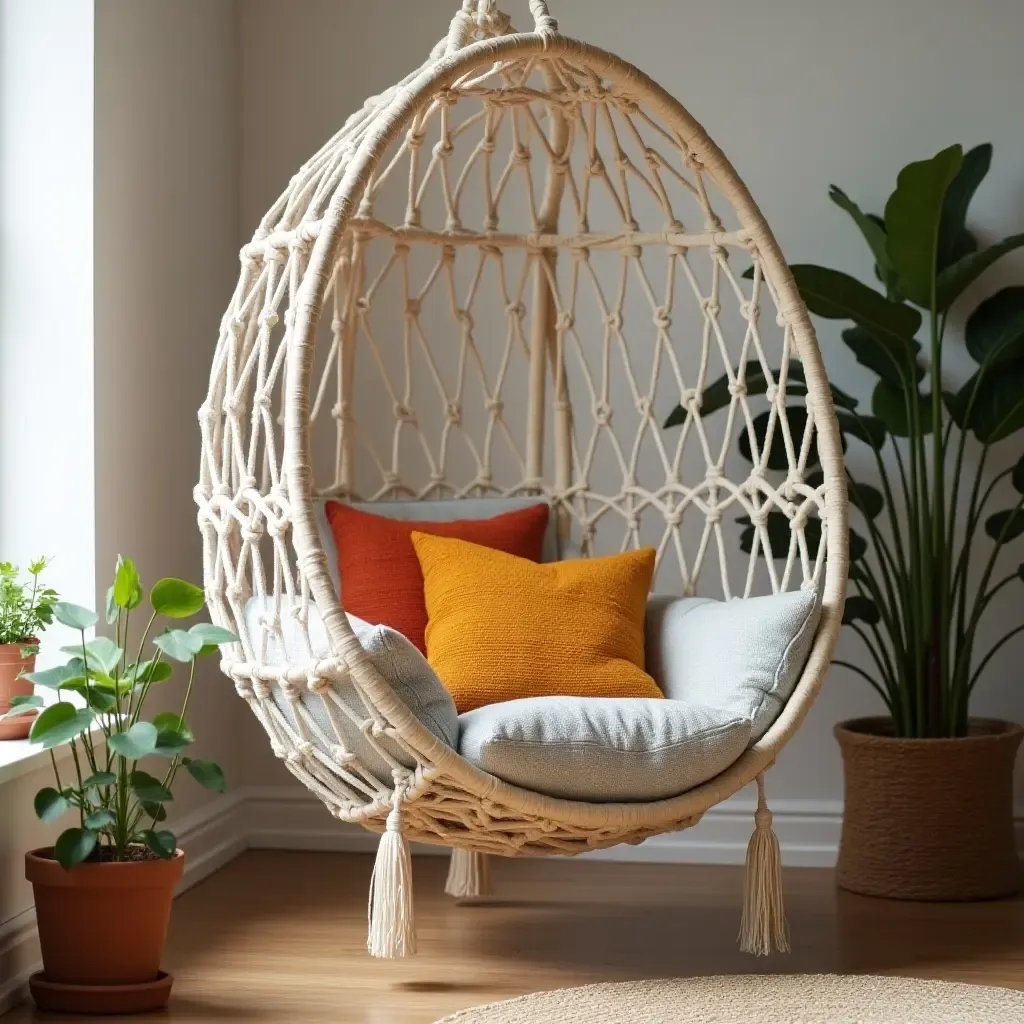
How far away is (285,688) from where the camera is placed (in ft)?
6.93

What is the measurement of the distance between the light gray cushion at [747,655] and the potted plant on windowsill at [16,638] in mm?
1028

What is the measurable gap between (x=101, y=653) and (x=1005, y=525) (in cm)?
177

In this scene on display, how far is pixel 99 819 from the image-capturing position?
212 cm

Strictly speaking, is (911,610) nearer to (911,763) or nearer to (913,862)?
(911,763)

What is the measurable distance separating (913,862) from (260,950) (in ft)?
4.11

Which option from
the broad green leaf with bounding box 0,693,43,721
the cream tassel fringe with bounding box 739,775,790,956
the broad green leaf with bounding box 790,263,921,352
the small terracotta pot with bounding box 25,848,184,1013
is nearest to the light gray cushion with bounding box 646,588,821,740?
the cream tassel fringe with bounding box 739,775,790,956

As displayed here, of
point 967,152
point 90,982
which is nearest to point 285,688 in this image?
point 90,982

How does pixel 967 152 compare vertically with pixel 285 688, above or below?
above

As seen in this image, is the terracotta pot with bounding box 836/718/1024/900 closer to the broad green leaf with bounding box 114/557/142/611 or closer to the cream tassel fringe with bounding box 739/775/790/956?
the cream tassel fringe with bounding box 739/775/790/956

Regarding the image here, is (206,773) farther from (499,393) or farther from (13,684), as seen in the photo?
(499,393)

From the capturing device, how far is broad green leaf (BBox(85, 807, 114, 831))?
2109 millimetres

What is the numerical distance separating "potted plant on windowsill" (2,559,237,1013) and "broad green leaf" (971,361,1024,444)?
158 centimetres

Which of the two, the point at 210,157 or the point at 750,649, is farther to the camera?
the point at 210,157

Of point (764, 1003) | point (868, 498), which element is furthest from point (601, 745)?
point (868, 498)
